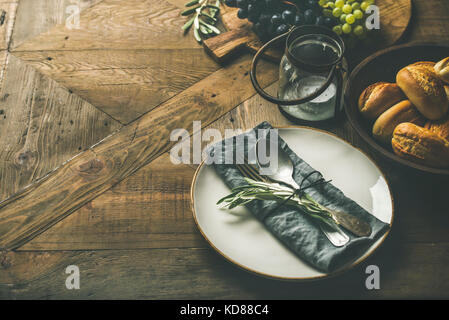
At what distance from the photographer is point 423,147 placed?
49cm

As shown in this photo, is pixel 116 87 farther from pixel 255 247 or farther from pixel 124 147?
pixel 255 247

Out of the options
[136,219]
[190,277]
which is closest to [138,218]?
[136,219]

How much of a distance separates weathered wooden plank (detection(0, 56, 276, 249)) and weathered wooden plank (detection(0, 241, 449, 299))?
0.18 feet

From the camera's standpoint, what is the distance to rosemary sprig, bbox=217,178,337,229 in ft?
1.70

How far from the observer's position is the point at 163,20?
80cm

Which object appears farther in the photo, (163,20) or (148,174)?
(163,20)

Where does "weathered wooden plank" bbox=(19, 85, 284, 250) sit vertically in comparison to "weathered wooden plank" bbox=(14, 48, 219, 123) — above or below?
below
